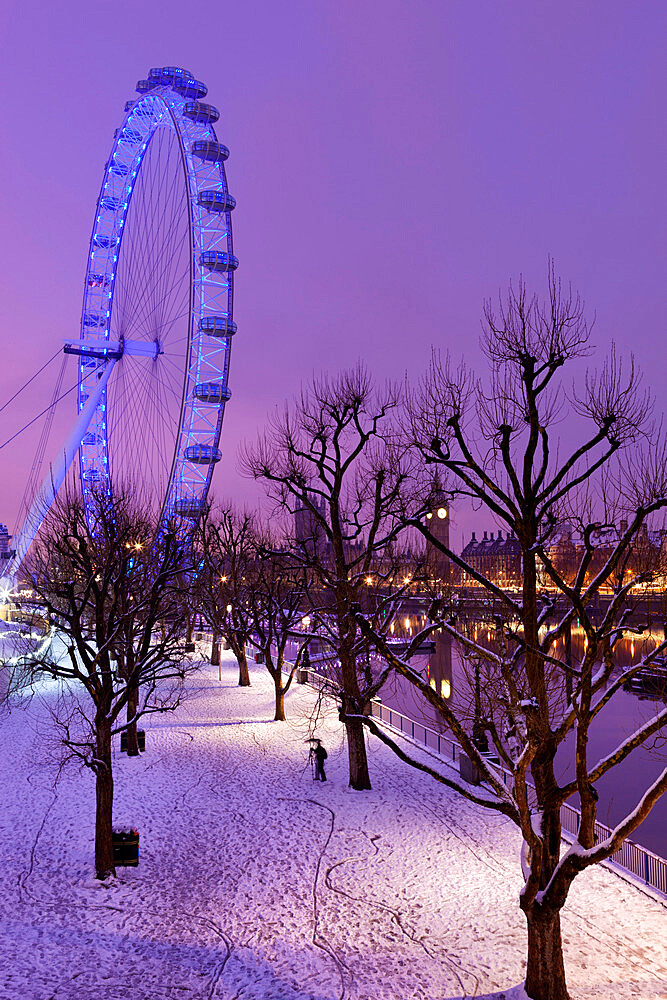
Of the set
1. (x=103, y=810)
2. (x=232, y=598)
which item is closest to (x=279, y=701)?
(x=232, y=598)

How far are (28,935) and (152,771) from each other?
24.5 ft

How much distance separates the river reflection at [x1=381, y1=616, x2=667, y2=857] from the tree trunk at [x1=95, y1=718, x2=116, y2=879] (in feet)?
16.5

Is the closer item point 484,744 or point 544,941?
point 544,941

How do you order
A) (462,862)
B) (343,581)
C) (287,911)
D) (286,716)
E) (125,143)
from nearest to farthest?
(287,911) < (462,862) < (343,581) < (286,716) < (125,143)

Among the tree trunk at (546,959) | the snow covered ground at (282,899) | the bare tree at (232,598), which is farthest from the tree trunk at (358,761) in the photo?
the bare tree at (232,598)

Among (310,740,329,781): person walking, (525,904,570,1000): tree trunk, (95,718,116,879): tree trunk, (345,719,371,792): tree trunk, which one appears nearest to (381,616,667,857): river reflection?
(345,719,371,792): tree trunk

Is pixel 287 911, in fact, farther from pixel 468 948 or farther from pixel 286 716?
pixel 286 716

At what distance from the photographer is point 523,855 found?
8328 mm

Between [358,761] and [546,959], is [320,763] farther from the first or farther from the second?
[546,959]

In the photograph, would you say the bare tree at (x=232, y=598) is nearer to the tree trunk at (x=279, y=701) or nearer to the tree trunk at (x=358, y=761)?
the tree trunk at (x=279, y=701)

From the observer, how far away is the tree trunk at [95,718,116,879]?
1132 centimetres

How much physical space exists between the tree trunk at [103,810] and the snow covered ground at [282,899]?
0.29 m

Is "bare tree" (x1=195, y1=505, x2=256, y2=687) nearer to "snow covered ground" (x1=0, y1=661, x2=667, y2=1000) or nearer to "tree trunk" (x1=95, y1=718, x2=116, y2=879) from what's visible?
"snow covered ground" (x1=0, y1=661, x2=667, y2=1000)

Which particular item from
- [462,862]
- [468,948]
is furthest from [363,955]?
[462,862]
